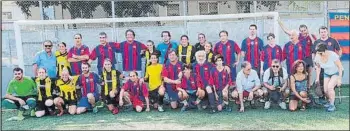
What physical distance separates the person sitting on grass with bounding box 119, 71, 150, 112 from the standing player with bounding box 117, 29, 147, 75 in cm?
53

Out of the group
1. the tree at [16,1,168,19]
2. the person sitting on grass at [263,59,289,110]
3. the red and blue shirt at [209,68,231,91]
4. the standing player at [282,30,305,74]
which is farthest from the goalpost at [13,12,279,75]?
the red and blue shirt at [209,68,231,91]

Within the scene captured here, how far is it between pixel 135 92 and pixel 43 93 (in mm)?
1257

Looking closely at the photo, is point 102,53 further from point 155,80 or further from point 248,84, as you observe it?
point 248,84

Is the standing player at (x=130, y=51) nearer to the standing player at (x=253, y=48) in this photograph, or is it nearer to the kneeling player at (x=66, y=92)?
the kneeling player at (x=66, y=92)

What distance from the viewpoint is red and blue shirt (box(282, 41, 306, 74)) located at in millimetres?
5684

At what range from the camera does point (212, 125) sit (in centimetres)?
445

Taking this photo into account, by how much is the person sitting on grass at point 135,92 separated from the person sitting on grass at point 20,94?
1.24 meters

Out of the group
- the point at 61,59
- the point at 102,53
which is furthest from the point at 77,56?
the point at 102,53

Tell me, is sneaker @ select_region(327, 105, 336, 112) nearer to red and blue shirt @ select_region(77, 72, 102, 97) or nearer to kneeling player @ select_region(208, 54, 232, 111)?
kneeling player @ select_region(208, 54, 232, 111)

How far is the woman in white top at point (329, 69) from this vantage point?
5145mm

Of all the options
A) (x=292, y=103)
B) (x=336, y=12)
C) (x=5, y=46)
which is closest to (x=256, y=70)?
(x=292, y=103)

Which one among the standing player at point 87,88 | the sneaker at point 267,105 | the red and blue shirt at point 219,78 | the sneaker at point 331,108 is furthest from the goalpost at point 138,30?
the sneaker at point 331,108

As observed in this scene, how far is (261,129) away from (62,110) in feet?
8.96


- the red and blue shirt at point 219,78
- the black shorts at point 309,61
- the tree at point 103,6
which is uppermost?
the tree at point 103,6
